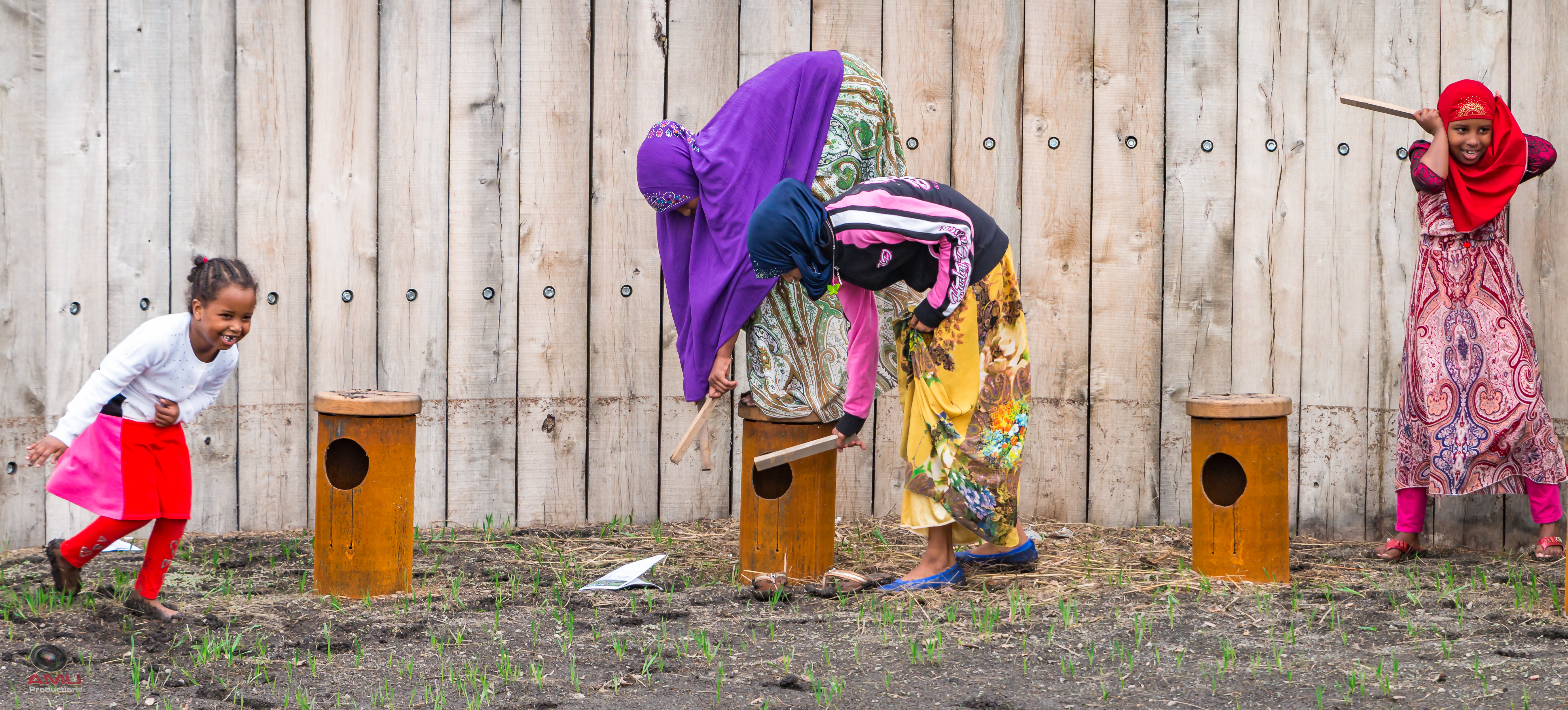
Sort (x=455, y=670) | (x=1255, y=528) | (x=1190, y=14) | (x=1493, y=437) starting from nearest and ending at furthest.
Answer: (x=455, y=670) → (x=1255, y=528) → (x=1493, y=437) → (x=1190, y=14)

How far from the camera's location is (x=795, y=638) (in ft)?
11.0

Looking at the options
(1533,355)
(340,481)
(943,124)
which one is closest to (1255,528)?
(1533,355)

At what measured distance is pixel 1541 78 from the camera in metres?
4.52

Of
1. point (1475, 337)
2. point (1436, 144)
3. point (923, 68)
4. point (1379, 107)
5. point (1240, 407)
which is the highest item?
point (923, 68)

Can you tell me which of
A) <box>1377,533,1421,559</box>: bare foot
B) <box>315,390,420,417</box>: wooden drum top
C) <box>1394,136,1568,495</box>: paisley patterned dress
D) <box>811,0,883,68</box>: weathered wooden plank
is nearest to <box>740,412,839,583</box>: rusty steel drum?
<box>315,390,420,417</box>: wooden drum top

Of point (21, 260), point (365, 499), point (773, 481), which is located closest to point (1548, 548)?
point (773, 481)

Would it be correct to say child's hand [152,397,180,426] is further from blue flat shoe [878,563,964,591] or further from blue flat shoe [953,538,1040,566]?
blue flat shoe [953,538,1040,566]

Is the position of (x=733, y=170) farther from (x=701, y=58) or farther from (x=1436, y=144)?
(x=1436, y=144)

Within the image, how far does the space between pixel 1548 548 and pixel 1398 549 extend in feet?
1.58

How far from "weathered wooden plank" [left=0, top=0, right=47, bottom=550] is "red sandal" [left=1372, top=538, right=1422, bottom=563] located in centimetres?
479

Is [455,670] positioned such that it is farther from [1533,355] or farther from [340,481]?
[1533,355]

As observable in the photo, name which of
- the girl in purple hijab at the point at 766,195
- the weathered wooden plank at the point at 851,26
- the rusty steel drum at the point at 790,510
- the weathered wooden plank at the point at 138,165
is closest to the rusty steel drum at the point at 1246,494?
the girl in purple hijab at the point at 766,195

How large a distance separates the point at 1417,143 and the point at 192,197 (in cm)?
445

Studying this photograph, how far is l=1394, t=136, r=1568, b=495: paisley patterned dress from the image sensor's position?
4.26m
